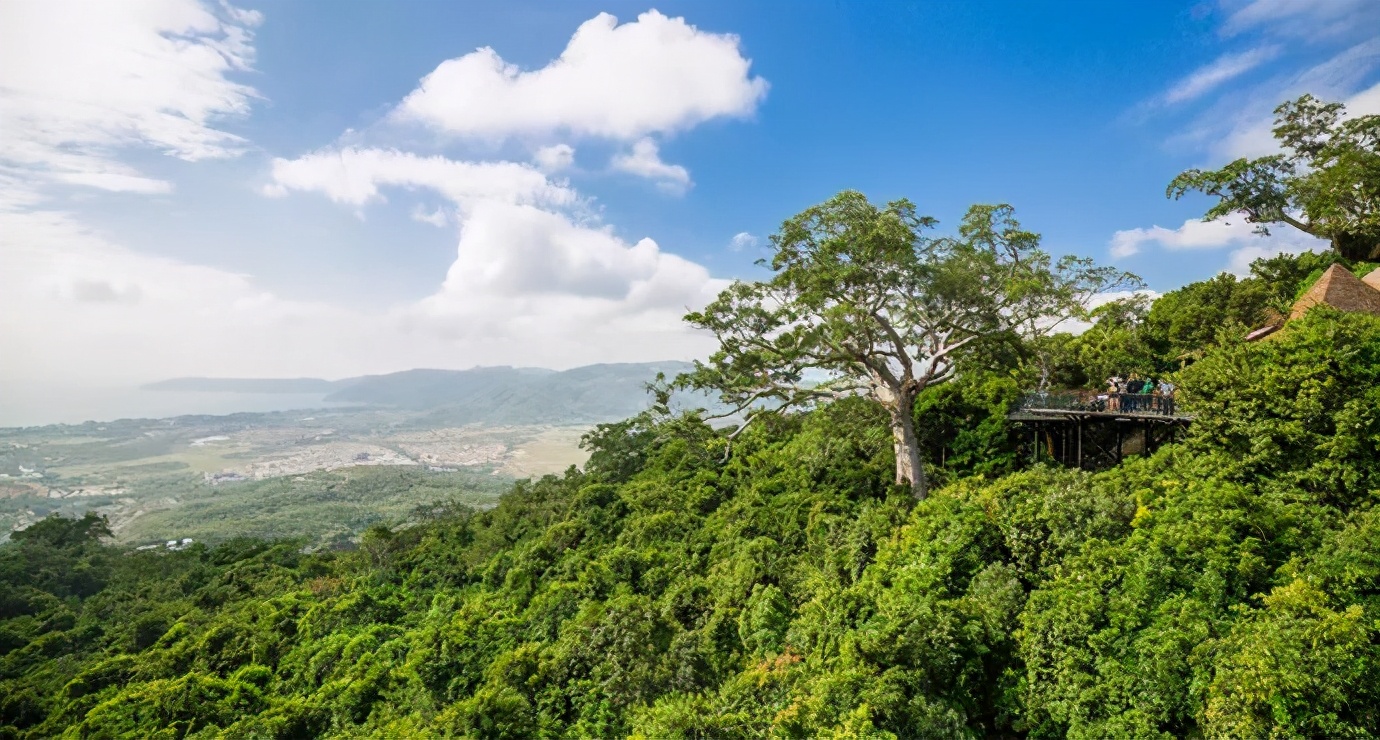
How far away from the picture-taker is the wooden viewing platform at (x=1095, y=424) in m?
11.9

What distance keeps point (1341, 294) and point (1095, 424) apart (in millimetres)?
6201

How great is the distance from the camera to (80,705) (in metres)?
14.8

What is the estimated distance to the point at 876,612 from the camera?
7.83 metres

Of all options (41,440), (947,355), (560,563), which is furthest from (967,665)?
(41,440)

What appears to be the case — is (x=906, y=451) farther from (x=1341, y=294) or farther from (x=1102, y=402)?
(x=1341, y=294)

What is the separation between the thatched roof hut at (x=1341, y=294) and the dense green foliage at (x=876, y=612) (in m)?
5.25

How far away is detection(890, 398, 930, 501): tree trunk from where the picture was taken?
43.2 feet

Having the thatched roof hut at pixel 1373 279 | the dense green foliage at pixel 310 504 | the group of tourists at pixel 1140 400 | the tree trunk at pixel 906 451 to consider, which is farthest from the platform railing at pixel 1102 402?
the dense green foliage at pixel 310 504

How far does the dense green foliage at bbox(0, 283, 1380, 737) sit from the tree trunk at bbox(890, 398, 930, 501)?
2.04ft

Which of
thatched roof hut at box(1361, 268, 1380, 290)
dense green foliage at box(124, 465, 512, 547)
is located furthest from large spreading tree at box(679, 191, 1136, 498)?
dense green foliage at box(124, 465, 512, 547)

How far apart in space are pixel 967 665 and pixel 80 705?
20091 millimetres

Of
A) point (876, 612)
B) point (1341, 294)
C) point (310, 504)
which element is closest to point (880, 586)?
point (876, 612)

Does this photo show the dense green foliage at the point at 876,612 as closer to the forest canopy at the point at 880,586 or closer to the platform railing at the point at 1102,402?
the forest canopy at the point at 880,586

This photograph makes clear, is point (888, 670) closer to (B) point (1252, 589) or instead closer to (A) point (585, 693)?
(B) point (1252, 589)
